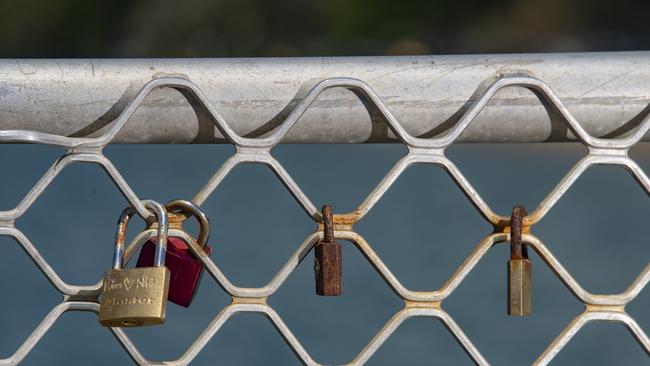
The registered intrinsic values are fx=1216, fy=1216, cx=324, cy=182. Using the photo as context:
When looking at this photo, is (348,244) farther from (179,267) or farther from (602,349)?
(179,267)

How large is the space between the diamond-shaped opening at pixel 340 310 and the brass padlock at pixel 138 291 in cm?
431

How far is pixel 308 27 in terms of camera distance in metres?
12.8

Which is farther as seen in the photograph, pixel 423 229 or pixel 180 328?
pixel 423 229

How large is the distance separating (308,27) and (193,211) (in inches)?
473

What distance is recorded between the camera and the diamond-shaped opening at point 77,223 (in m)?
5.98

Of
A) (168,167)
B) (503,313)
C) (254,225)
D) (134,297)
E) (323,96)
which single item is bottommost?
(134,297)

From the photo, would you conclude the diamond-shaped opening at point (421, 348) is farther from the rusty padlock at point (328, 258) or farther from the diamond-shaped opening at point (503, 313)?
the rusty padlock at point (328, 258)

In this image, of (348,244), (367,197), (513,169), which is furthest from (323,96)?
(513,169)

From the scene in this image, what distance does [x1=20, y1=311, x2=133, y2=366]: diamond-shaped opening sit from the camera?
5406mm

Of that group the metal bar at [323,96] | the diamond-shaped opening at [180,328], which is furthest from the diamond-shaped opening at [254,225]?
the metal bar at [323,96]

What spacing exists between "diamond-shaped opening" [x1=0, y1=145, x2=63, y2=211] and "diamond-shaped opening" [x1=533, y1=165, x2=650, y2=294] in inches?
118

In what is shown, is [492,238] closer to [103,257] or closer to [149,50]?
[103,257]

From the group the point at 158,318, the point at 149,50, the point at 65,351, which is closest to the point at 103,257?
the point at 65,351

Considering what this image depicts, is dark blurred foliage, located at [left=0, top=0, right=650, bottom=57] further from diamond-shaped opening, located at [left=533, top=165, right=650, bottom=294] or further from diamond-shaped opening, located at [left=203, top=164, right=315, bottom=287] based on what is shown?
diamond-shaped opening, located at [left=203, top=164, right=315, bottom=287]
